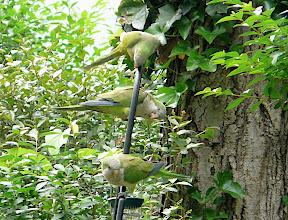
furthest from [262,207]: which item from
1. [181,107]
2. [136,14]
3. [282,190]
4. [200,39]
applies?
[136,14]

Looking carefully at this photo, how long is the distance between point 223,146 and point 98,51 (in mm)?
1158

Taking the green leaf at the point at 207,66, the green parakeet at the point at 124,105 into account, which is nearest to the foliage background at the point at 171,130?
the green leaf at the point at 207,66

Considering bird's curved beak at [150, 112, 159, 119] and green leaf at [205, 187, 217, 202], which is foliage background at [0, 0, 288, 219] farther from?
bird's curved beak at [150, 112, 159, 119]

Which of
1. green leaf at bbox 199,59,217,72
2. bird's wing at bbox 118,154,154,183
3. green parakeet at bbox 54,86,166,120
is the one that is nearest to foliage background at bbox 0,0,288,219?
green leaf at bbox 199,59,217,72

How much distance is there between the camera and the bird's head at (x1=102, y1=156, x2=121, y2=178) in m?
0.71

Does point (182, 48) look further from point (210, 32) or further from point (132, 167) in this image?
point (132, 167)

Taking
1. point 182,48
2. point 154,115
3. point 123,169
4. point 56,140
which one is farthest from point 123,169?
point 182,48

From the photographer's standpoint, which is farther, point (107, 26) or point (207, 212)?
Result: point (107, 26)

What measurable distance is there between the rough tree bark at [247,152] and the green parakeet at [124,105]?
2.23ft

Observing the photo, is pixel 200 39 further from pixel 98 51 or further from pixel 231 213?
pixel 98 51

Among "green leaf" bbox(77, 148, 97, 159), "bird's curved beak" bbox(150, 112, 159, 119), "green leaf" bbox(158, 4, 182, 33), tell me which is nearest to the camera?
"bird's curved beak" bbox(150, 112, 159, 119)

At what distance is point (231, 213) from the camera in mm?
1434

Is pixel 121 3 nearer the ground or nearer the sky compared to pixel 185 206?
nearer the sky

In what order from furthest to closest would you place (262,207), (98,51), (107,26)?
(107,26) → (98,51) → (262,207)
